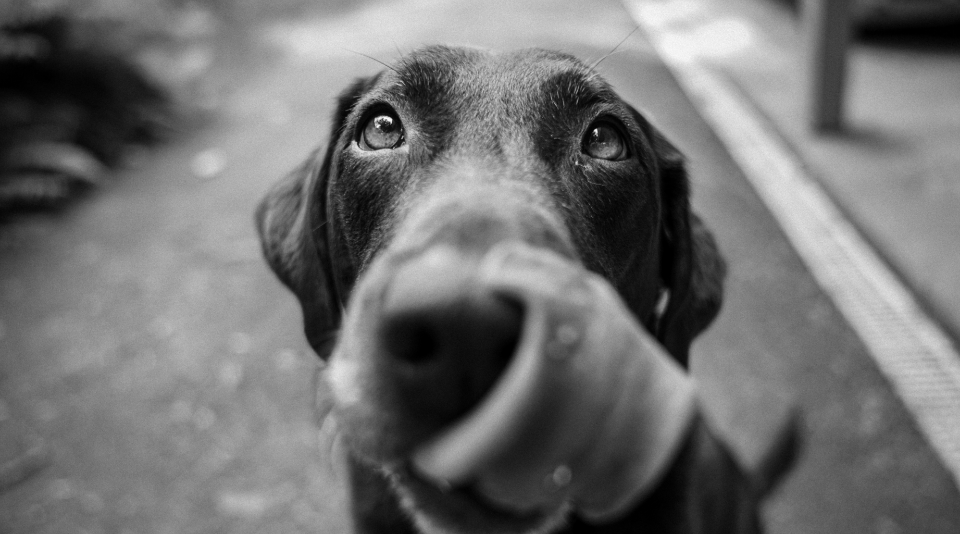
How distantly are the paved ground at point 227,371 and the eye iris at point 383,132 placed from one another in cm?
209

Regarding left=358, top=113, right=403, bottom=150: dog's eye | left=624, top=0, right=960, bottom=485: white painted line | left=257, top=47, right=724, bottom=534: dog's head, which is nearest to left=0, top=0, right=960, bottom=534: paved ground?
left=624, top=0, right=960, bottom=485: white painted line

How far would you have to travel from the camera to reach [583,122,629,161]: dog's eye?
6.79 feet

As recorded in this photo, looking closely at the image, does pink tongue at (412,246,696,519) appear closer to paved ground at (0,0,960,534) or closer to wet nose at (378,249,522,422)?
wet nose at (378,249,522,422)

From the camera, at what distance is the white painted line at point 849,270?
3.70 m

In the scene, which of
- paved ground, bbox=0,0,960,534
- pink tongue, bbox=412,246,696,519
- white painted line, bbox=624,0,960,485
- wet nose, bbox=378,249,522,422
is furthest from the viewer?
white painted line, bbox=624,0,960,485

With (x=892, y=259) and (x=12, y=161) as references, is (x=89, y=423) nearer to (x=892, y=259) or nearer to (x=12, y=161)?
(x=12, y=161)

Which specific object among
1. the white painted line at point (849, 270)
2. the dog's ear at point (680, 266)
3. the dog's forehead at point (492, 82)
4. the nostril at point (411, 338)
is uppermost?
the dog's forehead at point (492, 82)

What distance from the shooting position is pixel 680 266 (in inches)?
97.4

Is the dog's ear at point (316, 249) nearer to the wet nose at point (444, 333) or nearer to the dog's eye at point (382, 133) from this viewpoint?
the dog's eye at point (382, 133)

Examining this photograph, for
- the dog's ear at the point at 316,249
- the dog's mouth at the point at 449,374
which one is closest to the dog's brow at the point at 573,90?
the dog's ear at the point at 316,249

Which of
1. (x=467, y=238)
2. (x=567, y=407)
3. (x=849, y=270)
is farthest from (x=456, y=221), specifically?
(x=849, y=270)

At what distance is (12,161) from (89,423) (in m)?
3.50

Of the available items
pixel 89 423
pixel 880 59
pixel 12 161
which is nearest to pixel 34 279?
pixel 12 161

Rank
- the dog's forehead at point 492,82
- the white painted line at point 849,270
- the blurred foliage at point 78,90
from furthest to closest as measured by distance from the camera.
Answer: the blurred foliage at point 78,90 < the white painted line at point 849,270 < the dog's forehead at point 492,82
